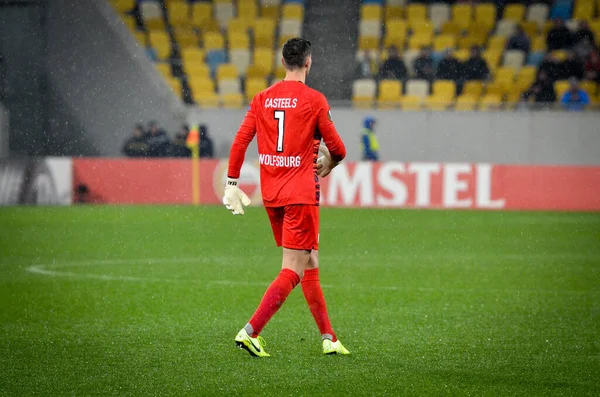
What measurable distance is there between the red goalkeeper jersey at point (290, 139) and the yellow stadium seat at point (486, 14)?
21.6 meters

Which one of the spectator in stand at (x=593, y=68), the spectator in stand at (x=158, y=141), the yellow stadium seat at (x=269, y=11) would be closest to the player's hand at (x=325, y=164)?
the spectator in stand at (x=158, y=141)

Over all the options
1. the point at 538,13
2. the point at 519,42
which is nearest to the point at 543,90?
the point at 519,42

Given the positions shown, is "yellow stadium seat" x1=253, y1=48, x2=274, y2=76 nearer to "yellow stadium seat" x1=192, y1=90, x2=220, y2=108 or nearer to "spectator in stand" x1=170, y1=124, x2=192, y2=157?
"yellow stadium seat" x1=192, y1=90, x2=220, y2=108

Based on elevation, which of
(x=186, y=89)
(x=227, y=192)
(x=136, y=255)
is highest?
(x=186, y=89)

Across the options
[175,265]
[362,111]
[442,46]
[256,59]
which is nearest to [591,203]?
[362,111]

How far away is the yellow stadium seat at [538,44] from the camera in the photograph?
25828 mm

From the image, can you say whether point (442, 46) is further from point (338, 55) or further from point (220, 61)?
point (220, 61)

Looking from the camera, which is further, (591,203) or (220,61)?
(220,61)

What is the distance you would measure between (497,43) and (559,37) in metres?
1.93

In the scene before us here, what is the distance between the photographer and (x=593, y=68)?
78.6 feet

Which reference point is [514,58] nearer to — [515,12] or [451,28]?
[451,28]

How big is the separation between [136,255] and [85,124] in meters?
12.1

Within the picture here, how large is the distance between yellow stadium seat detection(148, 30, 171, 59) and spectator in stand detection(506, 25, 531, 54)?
354 inches

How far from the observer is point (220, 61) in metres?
26.5
